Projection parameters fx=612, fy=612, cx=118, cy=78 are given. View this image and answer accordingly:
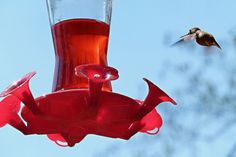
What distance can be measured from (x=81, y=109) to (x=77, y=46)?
0.35 m

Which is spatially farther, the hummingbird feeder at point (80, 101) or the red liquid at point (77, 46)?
the red liquid at point (77, 46)

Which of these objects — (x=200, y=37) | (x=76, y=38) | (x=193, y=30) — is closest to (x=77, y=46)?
(x=76, y=38)

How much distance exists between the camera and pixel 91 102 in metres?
2.01

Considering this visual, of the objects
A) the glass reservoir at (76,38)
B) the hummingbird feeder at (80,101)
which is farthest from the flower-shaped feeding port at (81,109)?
the glass reservoir at (76,38)

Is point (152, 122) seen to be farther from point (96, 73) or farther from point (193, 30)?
point (193, 30)

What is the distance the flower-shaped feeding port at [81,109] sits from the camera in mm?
1978

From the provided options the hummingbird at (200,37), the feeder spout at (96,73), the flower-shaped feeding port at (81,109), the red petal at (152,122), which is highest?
the feeder spout at (96,73)

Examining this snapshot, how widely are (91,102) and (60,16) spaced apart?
0.51 m

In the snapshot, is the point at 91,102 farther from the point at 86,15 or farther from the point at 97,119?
the point at 86,15

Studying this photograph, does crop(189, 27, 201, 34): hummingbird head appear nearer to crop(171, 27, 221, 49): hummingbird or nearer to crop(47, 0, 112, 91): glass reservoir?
crop(171, 27, 221, 49): hummingbird

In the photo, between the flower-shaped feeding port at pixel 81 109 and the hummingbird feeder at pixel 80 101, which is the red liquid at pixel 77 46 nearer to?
the hummingbird feeder at pixel 80 101

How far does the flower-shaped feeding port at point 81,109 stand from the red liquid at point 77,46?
0.17m

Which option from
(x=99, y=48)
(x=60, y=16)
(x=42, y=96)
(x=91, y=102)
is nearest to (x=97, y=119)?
(x=91, y=102)

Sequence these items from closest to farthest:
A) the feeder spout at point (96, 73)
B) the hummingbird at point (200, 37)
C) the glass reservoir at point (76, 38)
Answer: the feeder spout at point (96, 73)
the glass reservoir at point (76, 38)
the hummingbird at point (200, 37)
